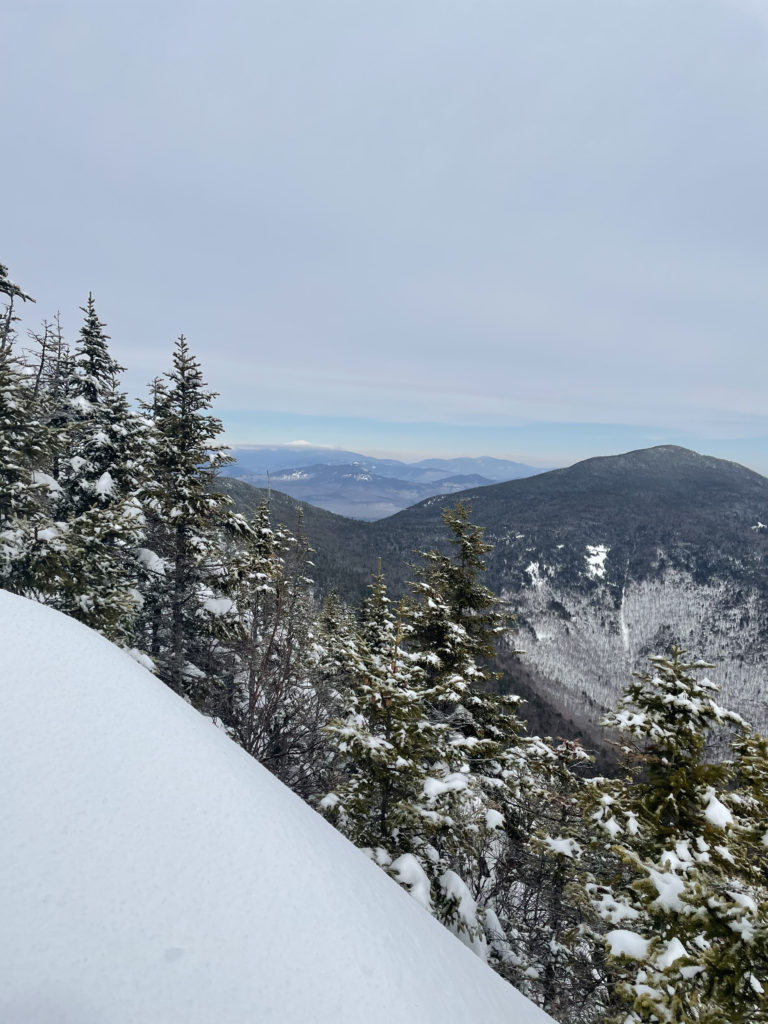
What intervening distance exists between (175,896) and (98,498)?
1401cm

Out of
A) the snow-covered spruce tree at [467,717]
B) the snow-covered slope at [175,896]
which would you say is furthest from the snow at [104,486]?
the snow-covered slope at [175,896]

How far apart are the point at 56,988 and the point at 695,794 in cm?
678

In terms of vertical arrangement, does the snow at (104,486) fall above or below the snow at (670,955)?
above

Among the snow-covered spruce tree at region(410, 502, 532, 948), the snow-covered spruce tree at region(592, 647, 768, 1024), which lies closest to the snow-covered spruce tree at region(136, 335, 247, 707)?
the snow-covered spruce tree at region(410, 502, 532, 948)

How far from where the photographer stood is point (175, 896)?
2410 mm

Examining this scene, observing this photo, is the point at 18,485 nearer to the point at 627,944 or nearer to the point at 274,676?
the point at 274,676

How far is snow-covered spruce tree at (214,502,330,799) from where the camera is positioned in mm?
9734

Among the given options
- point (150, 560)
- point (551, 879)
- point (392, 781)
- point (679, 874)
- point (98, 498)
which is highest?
point (98, 498)

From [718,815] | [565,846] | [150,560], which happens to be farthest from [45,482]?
[718,815]

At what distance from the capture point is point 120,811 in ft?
8.92

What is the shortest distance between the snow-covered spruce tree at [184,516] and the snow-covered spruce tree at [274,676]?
78 cm

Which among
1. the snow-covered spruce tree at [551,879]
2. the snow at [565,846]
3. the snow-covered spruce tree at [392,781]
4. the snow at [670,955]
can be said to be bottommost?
the snow-covered spruce tree at [551,879]

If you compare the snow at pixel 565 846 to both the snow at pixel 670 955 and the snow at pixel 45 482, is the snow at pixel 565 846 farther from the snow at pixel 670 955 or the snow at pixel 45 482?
the snow at pixel 45 482

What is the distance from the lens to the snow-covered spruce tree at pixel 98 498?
9984 mm
